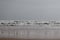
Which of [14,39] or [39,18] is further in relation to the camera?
[39,18]

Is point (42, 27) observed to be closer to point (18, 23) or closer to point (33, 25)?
point (33, 25)

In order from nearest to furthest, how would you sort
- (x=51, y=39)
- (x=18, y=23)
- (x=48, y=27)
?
(x=51, y=39), (x=48, y=27), (x=18, y=23)

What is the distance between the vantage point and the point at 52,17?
6.56 feet

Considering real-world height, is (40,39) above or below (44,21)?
below

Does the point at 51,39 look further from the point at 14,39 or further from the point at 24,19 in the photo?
the point at 24,19

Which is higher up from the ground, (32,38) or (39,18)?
(39,18)

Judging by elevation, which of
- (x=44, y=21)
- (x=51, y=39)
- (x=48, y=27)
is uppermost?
(x=44, y=21)

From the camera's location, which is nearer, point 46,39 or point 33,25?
point 46,39

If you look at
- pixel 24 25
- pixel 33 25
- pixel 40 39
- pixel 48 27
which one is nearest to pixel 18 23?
pixel 24 25

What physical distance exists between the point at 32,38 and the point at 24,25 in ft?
2.12

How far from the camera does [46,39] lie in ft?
4.49

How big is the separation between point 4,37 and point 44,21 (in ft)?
2.91

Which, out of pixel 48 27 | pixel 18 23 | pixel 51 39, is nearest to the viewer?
pixel 51 39

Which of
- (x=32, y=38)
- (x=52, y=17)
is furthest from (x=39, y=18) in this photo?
(x=32, y=38)
